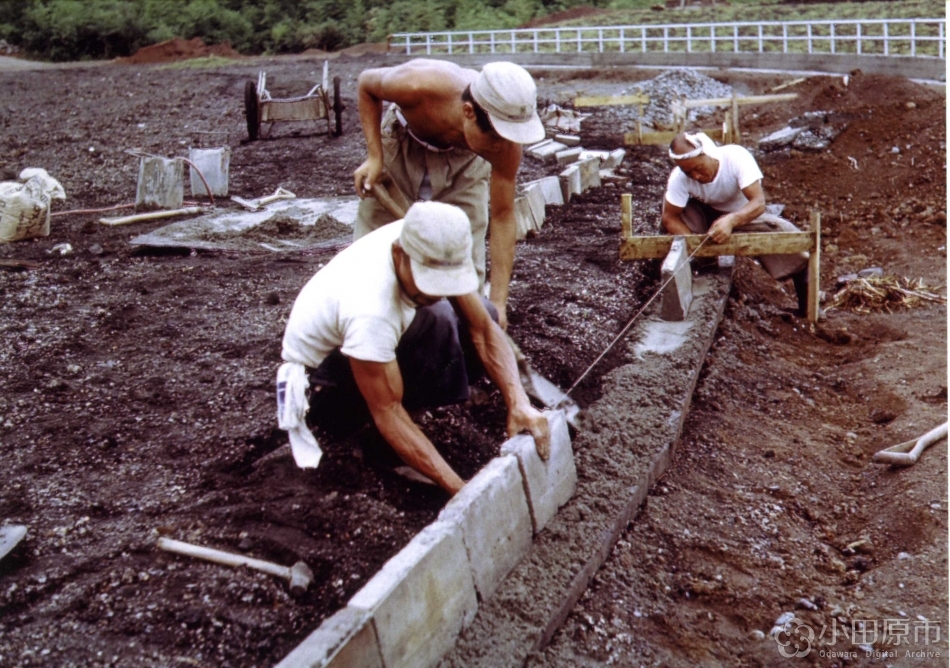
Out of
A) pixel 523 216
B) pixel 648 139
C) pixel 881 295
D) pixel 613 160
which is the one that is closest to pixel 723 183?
pixel 881 295

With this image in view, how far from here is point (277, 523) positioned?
12.3ft

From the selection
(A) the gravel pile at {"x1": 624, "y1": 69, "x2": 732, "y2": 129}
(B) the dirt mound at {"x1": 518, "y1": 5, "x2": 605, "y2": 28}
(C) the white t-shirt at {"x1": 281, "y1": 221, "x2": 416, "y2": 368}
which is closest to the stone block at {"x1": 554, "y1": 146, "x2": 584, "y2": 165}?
(A) the gravel pile at {"x1": 624, "y1": 69, "x2": 732, "y2": 129}

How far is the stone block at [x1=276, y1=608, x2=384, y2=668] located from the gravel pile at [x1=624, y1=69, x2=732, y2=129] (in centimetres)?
1608

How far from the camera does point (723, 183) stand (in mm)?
6867

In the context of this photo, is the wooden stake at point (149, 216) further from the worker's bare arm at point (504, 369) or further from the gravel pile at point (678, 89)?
the gravel pile at point (678, 89)

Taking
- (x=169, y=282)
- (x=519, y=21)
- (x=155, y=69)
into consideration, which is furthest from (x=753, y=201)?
(x=519, y=21)

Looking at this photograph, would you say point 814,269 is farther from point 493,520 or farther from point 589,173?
point 589,173

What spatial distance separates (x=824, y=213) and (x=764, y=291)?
118 inches

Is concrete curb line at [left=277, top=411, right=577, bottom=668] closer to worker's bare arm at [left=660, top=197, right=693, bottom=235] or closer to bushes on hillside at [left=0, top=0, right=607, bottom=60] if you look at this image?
worker's bare arm at [left=660, top=197, right=693, bottom=235]

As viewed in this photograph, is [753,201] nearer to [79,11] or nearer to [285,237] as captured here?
[285,237]

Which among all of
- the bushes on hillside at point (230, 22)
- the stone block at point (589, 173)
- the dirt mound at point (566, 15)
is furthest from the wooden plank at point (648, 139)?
the bushes on hillside at point (230, 22)

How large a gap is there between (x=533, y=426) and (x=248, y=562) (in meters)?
1.12

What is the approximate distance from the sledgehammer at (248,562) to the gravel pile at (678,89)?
15505mm

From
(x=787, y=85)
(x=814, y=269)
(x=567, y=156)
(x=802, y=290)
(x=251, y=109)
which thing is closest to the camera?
(x=814, y=269)
